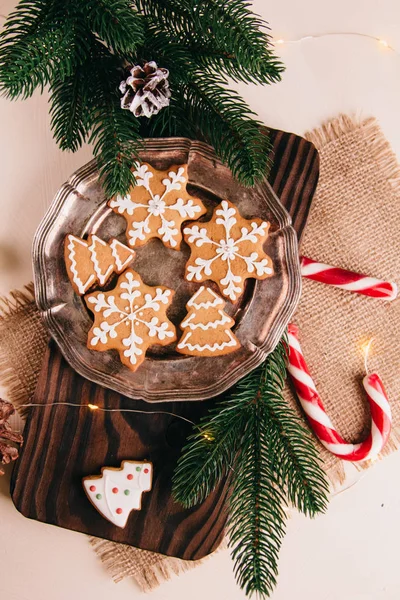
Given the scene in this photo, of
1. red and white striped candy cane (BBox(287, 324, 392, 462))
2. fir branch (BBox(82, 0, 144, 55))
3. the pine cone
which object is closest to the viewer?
fir branch (BBox(82, 0, 144, 55))

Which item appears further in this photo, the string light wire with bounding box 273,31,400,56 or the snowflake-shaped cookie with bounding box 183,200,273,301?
the string light wire with bounding box 273,31,400,56

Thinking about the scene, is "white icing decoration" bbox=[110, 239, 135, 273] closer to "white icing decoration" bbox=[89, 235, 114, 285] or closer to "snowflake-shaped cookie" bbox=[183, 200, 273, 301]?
"white icing decoration" bbox=[89, 235, 114, 285]

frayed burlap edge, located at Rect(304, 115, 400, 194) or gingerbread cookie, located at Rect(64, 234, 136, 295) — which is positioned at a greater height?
frayed burlap edge, located at Rect(304, 115, 400, 194)

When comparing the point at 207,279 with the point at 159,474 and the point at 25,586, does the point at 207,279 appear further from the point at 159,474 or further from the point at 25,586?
the point at 25,586

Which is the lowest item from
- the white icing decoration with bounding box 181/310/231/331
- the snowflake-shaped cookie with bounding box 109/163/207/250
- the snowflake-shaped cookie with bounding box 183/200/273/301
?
the white icing decoration with bounding box 181/310/231/331

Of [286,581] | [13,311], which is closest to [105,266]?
[13,311]

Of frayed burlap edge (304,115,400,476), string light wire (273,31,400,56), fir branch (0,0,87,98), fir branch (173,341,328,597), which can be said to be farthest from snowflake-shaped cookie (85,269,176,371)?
string light wire (273,31,400,56)

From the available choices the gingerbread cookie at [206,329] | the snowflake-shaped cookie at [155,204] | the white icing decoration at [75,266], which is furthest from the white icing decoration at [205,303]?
the white icing decoration at [75,266]

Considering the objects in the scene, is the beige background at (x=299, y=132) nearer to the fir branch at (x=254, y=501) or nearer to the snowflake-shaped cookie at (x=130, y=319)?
the snowflake-shaped cookie at (x=130, y=319)

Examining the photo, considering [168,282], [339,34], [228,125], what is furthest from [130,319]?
[339,34]
